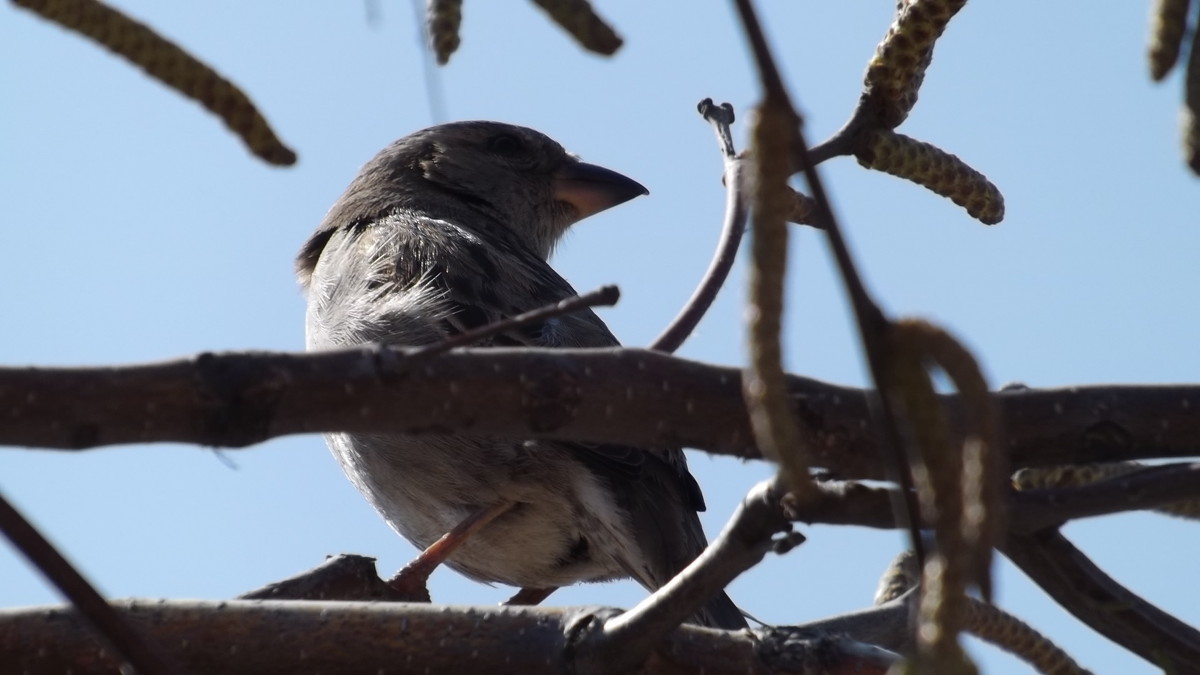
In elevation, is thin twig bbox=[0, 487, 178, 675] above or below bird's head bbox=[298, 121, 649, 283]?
below

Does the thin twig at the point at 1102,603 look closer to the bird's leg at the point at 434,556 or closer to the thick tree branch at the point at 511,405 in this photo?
the thick tree branch at the point at 511,405

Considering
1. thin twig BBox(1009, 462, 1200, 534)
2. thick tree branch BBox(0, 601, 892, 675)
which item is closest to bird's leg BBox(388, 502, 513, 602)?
thick tree branch BBox(0, 601, 892, 675)

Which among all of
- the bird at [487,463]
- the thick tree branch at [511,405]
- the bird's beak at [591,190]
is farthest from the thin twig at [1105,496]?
the bird's beak at [591,190]

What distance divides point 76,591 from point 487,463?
3519mm

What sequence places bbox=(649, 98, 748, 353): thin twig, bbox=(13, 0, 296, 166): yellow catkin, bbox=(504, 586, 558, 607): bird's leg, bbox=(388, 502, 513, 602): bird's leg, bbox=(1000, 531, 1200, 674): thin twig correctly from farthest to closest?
bbox=(504, 586, 558, 607): bird's leg
bbox=(388, 502, 513, 602): bird's leg
bbox=(649, 98, 748, 353): thin twig
bbox=(1000, 531, 1200, 674): thin twig
bbox=(13, 0, 296, 166): yellow catkin

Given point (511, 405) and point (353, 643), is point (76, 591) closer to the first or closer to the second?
point (511, 405)

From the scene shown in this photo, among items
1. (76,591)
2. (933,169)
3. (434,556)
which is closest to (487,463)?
(434,556)

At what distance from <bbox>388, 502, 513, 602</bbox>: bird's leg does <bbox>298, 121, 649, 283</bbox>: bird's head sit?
2402 millimetres

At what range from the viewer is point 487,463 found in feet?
17.7

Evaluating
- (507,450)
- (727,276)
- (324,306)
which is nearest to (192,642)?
(727,276)

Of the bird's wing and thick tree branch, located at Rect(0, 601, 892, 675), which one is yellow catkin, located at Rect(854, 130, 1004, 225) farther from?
the bird's wing

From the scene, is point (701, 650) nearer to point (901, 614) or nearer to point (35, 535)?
point (901, 614)

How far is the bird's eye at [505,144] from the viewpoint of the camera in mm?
8102

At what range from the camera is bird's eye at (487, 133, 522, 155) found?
810 cm
